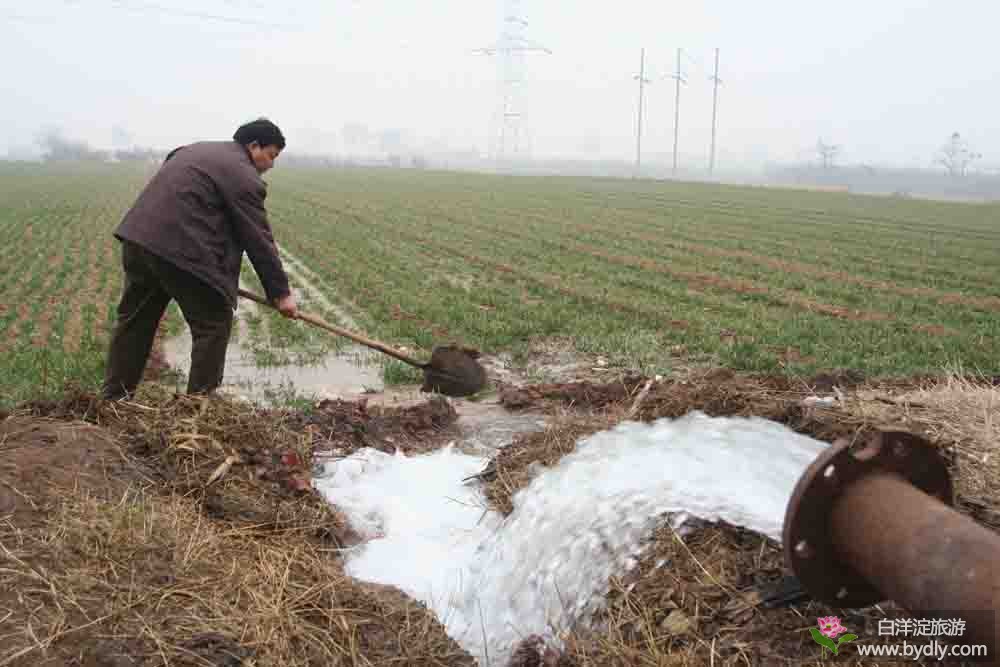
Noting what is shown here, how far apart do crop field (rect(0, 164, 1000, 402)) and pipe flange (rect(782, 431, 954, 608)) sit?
16.7ft

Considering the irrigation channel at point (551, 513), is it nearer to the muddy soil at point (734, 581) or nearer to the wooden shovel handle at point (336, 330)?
the muddy soil at point (734, 581)

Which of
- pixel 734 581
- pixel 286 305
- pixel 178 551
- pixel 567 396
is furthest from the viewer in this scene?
pixel 567 396

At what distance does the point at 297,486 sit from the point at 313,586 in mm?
972

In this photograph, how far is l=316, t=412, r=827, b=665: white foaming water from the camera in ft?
9.30

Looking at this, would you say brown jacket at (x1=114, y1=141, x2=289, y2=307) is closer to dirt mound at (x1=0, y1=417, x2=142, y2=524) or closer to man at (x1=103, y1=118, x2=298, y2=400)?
man at (x1=103, y1=118, x2=298, y2=400)

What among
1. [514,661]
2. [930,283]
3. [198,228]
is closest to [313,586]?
[514,661]

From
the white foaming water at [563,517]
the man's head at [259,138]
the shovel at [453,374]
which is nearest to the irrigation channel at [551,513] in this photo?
the white foaming water at [563,517]

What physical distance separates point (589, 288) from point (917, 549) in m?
10.6

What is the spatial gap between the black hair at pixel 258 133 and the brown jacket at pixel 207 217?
0.48 feet

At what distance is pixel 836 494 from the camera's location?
1.91 m

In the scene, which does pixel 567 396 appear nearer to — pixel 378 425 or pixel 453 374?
pixel 453 374

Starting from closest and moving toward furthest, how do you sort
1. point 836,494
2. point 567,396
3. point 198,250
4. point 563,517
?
point 836,494
point 563,517
point 198,250
point 567,396

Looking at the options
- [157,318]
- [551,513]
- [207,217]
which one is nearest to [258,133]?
[207,217]

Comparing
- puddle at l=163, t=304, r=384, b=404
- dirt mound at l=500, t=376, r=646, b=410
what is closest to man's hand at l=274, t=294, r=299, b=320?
puddle at l=163, t=304, r=384, b=404
